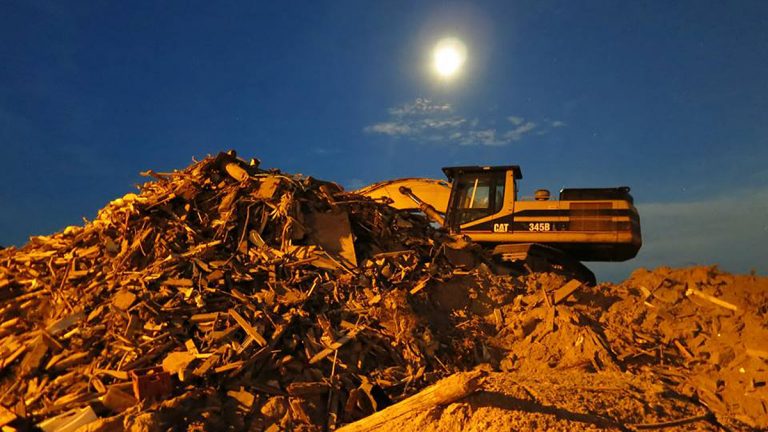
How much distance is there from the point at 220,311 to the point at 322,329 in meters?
1.28

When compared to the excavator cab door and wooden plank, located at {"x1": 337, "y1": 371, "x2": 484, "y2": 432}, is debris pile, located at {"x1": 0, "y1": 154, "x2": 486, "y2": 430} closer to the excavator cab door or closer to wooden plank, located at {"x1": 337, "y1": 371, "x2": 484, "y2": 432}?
wooden plank, located at {"x1": 337, "y1": 371, "x2": 484, "y2": 432}

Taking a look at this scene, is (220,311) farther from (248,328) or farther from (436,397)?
(436,397)

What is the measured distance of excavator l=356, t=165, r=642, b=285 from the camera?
11086mm

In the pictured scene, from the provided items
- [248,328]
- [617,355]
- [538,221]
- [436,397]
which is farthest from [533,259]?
[436,397]

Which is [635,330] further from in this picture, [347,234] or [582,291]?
[347,234]

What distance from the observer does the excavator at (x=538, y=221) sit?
11086 mm

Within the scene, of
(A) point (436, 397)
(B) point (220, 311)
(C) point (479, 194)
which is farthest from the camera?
(C) point (479, 194)

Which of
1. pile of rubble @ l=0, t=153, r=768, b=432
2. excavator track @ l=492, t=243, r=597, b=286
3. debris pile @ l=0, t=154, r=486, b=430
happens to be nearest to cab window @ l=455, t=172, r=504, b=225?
excavator track @ l=492, t=243, r=597, b=286

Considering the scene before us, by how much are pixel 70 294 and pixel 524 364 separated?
20.1 feet

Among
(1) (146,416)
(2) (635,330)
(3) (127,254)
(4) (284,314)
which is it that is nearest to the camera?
(1) (146,416)

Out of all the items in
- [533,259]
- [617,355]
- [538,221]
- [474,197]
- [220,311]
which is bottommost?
[617,355]

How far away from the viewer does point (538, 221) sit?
1146 centimetres

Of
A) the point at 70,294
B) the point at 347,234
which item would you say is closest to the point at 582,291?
the point at 347,234

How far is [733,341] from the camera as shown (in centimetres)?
723
